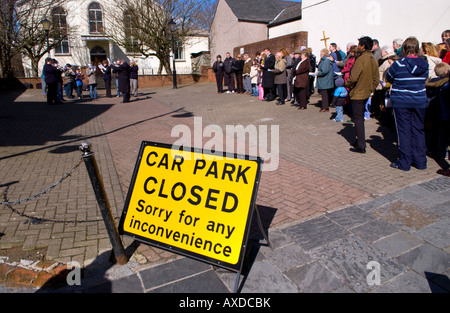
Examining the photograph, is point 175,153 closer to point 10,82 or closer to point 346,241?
point 346,241

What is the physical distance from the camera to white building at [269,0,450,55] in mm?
10992

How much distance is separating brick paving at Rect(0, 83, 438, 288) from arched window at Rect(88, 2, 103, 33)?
2454cm

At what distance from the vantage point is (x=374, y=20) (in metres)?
12.9

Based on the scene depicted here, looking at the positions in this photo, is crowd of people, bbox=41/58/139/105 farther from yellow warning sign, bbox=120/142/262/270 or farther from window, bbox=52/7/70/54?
window, bbox=52/7/70/54

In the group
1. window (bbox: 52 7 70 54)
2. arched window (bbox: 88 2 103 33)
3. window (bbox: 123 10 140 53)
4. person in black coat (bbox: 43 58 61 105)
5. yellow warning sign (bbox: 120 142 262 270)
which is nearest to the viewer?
yellow warning sign (bbox: 120 142 262 270)

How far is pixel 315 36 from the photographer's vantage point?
15844mm

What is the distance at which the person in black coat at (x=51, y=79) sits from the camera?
1464 cm

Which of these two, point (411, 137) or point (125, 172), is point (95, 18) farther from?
point (411, 137)

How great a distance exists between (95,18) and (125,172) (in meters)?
32.3

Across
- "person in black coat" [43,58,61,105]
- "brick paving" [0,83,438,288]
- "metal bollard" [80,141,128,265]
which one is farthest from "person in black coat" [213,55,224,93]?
"metal bollard" [80,141,128,265]

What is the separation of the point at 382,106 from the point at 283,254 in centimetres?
710

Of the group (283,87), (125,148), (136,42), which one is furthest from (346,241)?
(136,42)

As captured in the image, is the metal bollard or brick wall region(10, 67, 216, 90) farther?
brick wall region(10, 67, 216, 90)

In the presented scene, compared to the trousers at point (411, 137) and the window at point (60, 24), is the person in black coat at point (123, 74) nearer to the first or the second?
the trousers at point (411, 137)
